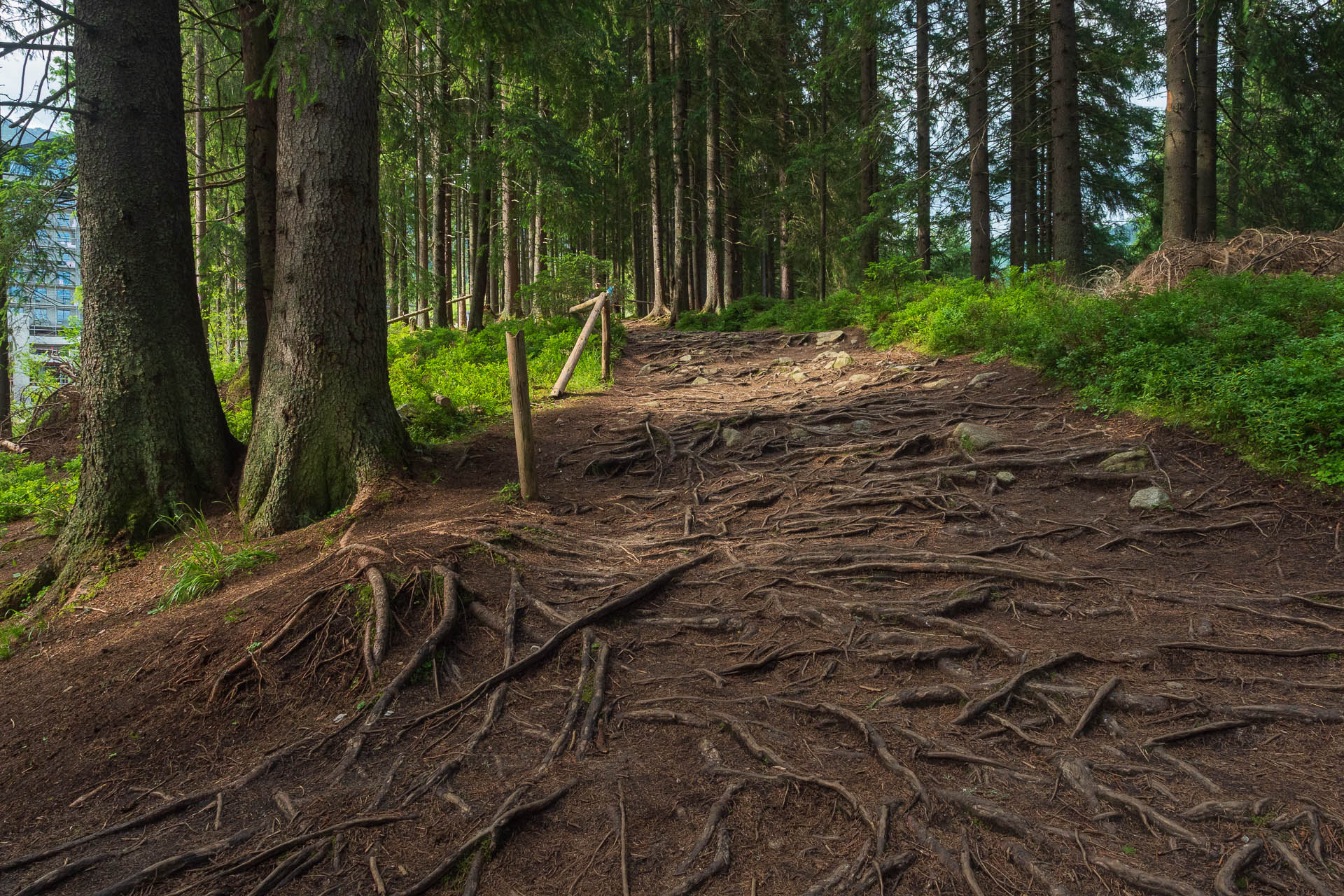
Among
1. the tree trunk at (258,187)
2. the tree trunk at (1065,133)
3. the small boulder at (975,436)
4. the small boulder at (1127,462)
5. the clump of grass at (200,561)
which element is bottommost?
the clump of grass at (200,561)

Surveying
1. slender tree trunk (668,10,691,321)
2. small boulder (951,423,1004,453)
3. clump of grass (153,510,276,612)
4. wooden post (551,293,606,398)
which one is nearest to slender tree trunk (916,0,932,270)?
slender tree trunk (668,10,691,321)

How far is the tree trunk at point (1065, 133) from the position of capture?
1138 cm

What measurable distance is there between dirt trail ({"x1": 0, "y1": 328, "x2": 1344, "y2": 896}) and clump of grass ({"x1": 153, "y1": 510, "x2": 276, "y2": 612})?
0.23 metres

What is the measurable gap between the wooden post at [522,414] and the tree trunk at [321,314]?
116cm

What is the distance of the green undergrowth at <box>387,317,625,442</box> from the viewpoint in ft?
26.5

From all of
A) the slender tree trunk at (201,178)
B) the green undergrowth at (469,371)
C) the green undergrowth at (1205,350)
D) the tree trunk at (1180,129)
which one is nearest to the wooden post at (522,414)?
the green undergrowth at (469,371)

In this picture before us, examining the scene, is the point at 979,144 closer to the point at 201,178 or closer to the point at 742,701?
the point at 201,178

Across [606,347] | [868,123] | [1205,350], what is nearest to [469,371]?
[606,347]

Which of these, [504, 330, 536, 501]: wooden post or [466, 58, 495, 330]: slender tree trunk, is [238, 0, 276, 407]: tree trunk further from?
[466, 58, 495, 330]: slender tree trunk

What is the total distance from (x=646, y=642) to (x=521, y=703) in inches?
29.6

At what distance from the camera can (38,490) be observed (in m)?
8.12

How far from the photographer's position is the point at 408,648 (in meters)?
3.79

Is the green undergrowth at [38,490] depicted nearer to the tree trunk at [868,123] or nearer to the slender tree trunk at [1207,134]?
the tree trunk at [868,123]

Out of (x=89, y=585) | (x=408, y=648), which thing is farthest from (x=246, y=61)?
(x=408, y=648)
